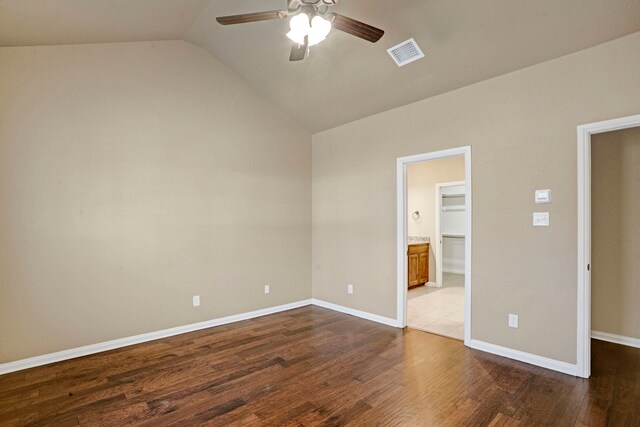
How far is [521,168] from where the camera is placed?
3062mm

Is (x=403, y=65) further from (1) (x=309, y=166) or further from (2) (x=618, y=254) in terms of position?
(2) (x=618, y=254)

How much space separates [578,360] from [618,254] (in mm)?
1538

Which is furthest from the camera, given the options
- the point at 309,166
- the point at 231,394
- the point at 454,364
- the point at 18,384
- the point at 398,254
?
the point at 309,166

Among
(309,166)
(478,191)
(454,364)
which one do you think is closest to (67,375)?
(454,364)

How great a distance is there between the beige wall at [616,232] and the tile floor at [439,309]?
5.02 feet

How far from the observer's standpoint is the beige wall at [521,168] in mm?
2703

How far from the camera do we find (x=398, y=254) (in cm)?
411

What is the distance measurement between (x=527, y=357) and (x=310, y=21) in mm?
3489

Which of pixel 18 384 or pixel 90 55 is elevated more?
pixel 90 55

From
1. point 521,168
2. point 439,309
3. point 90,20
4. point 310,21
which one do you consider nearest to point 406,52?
point 310,21

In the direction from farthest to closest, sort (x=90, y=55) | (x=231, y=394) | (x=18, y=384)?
1. (x=90, y=55)
2. (x=18, y=384)
3. (x=231, y=394)

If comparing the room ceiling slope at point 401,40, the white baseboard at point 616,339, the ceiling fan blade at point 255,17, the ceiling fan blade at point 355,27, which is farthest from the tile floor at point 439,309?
the ceiling fan blade at point 255,17

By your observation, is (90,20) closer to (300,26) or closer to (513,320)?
(300,26)

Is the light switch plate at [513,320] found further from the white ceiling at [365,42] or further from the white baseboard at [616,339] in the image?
the white ceiling at [365,42]
